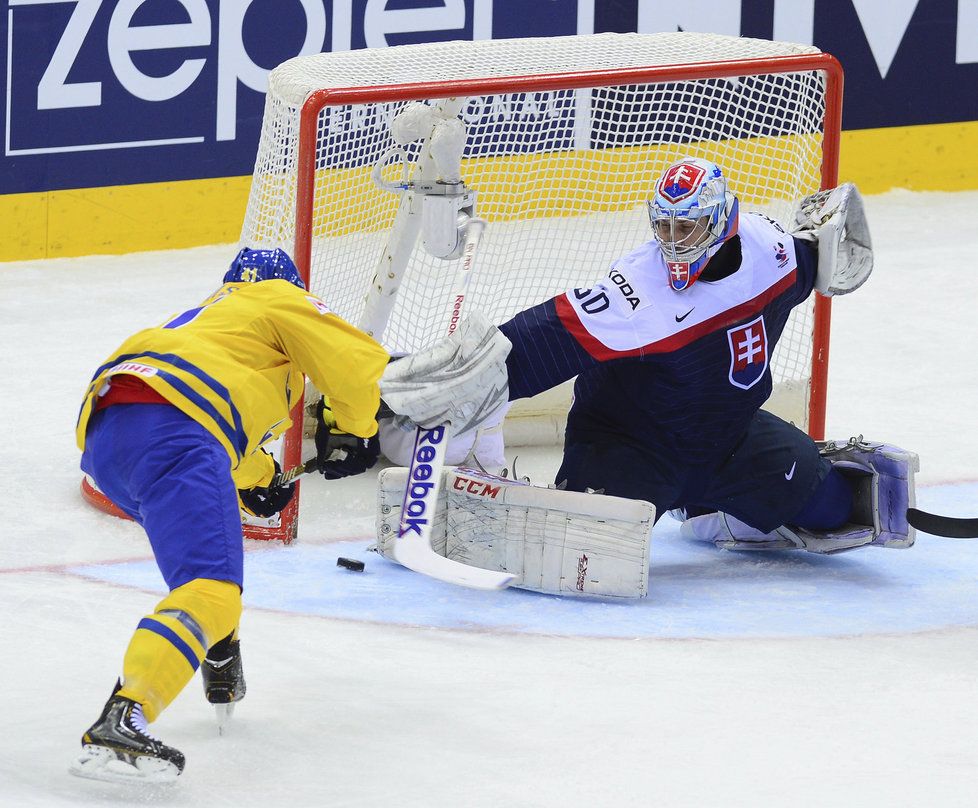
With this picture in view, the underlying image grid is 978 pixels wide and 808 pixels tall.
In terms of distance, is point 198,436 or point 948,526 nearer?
point 198,436

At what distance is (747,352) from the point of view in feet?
14.5

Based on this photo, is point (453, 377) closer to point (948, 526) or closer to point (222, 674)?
point (222, 674)

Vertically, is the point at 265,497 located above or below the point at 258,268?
below

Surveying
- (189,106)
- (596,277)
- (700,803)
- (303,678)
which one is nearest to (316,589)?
(303,678)

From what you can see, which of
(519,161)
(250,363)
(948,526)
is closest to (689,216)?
(948,526)

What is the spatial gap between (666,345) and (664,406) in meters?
0.18

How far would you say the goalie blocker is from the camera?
14.4ft

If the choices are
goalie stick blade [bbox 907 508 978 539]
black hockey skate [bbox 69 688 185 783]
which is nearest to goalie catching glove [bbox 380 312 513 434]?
goalie stick blade [bbox 907 508 978 539]

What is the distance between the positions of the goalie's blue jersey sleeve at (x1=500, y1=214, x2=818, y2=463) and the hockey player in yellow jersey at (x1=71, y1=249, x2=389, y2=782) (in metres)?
0.74

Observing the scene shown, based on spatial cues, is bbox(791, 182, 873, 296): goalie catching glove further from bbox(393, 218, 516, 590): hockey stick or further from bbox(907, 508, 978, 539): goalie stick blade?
bbox(393, 218, 516, 590): hockey stick

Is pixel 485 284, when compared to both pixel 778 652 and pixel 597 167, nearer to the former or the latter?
pixel 597 167

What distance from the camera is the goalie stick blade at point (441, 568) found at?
4.25 metres

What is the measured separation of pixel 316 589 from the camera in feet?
14.7

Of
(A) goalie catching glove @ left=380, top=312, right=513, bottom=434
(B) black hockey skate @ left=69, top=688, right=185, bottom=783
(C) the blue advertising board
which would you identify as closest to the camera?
(B) black hockey skate @ left=69, top=688, right=185, bottom=783
